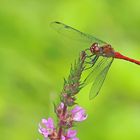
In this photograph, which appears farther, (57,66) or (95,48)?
(57,66)

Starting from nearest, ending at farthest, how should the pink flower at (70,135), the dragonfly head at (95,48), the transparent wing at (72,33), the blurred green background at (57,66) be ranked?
the pink flower at (70,135) < the dragonfly head at (95,48) < the transparent wing at (72,33) < the blurred green background at (57,66)

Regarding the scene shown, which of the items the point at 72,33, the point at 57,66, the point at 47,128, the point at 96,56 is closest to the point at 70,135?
the point at 47,128

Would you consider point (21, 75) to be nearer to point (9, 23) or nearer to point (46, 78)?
point (46, 78)

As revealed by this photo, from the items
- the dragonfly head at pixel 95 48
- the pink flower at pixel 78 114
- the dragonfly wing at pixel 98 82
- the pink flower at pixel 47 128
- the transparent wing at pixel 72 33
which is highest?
the transparent wing at pixel 72 33

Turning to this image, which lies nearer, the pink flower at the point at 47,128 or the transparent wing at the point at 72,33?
the pink flower at the point at 47,128

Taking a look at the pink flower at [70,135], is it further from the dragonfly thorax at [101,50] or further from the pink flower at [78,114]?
the dragonfly thorax at [101,50]

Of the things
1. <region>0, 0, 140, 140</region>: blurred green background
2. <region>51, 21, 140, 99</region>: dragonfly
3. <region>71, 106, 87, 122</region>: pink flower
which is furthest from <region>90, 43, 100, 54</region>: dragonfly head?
<region>0, 0, 140, 140</region>: blurred green background

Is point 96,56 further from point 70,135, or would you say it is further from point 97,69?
point 70,135

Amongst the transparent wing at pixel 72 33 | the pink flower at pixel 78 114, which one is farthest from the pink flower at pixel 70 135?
the transparent wing at pixel 72 33
